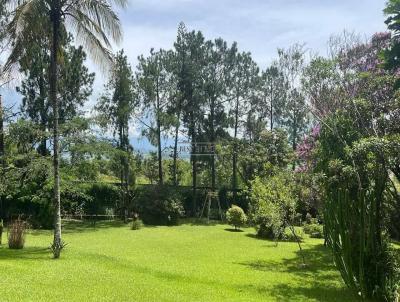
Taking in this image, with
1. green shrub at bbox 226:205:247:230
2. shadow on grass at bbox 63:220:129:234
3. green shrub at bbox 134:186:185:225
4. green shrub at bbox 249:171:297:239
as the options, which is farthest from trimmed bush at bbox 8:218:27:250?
green shrub at bbox 134:186:185:225

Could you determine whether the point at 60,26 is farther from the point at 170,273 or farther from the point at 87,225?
the point at 87,225

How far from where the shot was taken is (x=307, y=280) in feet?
42.3

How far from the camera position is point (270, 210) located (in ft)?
52.0

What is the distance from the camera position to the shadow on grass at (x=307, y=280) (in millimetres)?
10781

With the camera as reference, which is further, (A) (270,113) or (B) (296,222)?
(A) (270,113)

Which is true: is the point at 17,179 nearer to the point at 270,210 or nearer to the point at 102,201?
the point at 270,210

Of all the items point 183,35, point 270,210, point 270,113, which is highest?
point 183,35

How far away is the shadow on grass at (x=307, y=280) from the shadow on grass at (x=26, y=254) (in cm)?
617

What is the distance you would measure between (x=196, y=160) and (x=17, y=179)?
21906 mm

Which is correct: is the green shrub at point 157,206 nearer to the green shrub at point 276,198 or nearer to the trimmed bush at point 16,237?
the green shrub at point 276,198

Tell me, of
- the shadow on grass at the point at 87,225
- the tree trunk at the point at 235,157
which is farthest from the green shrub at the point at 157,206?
the tree trunk at the point at 235,157

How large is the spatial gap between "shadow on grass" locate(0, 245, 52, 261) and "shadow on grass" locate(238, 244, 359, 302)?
6.17 meters

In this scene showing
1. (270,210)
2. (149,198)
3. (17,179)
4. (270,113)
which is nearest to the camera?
(270,210)

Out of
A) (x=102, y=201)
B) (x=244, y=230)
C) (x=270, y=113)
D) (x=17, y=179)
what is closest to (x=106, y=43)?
(x=17, y=179)
